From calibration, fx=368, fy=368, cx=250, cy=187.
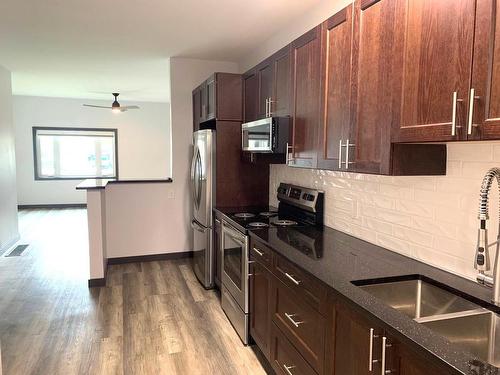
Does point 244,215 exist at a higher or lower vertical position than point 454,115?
lower

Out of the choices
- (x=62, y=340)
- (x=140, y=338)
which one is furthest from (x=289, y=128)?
(x=62, y=340)

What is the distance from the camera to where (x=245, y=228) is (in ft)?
8.94

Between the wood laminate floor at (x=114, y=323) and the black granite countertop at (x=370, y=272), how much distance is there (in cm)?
97

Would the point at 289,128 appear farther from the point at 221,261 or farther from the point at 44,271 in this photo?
the point at 44,271

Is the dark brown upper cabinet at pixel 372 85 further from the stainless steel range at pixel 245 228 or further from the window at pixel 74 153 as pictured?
the window at pixel 74 153

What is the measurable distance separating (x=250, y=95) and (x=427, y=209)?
6.97 ft

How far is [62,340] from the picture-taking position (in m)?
2.85

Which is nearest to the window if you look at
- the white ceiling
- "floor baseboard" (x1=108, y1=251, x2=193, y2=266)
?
the white ceiling

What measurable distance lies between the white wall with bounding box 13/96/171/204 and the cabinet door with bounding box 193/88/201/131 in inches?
193

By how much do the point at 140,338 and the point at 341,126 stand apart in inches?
87.6

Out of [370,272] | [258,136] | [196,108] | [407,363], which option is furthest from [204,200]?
[407,363]

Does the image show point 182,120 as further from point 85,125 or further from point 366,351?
point 85,125

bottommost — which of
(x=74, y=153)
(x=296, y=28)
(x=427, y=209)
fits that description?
(x=427, y=209)

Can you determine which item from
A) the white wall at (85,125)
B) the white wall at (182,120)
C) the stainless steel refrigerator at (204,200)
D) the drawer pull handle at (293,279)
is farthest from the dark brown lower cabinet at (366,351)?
the white wall at (85,125)
